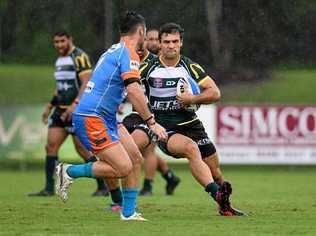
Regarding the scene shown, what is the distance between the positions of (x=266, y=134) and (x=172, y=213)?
9930mm

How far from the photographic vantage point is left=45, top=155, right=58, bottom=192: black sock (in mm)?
14883

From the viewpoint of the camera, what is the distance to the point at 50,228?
966 cm

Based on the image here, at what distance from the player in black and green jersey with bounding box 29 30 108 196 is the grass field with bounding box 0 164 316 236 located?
627mm

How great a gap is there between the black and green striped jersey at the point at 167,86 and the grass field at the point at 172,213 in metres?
1.06

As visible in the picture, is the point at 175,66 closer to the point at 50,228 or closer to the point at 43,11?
the point at 50,228

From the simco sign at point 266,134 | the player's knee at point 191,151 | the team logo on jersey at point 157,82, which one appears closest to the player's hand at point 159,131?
the player's knee at point 191,151

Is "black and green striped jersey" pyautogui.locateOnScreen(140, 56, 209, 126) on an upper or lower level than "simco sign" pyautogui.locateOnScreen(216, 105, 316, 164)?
upper

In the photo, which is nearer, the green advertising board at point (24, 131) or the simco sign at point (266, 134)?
the simco sign at point (266, 134)

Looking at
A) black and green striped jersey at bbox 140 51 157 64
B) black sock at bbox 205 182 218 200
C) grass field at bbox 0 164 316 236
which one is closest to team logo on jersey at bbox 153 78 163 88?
black and green striped jersey at bbox 140 51 157 64

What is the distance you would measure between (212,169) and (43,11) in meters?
6.58

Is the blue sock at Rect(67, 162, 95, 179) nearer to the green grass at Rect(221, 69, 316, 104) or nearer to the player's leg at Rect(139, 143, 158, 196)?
the player's leg at Rect(139, 143, 158, 196)

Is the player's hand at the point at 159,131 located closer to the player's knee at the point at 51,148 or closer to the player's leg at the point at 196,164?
the player's leg at the point at 196,164

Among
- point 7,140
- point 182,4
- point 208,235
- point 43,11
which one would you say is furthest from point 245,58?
point 208,235

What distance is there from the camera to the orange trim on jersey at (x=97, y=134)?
10.3m
